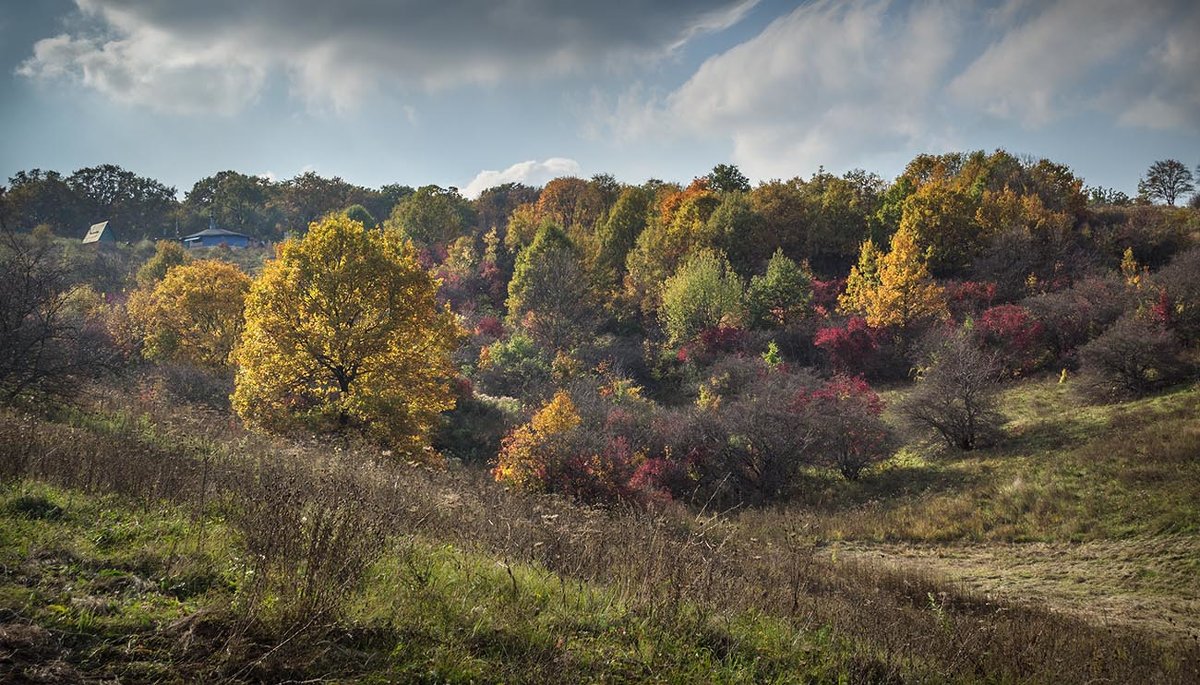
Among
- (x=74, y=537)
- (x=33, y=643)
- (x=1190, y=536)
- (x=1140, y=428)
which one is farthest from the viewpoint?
(x=1140, y=428)

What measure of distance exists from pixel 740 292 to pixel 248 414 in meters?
30.4

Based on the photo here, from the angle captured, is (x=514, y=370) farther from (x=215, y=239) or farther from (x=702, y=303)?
(x=215, y=239)

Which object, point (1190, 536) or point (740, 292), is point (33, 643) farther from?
point (740, 292)

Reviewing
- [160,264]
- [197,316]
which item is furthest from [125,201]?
[197,316]

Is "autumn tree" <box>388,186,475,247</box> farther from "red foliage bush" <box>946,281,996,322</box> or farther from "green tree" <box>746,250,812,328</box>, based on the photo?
"red foliage bush" <box>946,281,996,322</box>

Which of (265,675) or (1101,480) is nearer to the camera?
(265,675)

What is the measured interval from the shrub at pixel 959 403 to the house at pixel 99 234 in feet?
283

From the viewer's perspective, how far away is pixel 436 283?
19.0m

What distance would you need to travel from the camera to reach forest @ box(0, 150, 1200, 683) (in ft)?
12.9

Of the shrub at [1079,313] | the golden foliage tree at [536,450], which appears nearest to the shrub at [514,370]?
the golden foliage tree at [536,450]

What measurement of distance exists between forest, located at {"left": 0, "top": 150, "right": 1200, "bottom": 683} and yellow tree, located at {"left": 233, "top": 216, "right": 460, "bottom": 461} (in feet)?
0.36

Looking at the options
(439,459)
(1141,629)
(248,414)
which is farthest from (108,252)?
(1141,629)

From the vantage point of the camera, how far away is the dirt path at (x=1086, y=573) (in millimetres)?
9578

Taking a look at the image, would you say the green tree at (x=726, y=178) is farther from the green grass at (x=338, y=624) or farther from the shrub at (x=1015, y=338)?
the green grass at (x=338, y=624)
